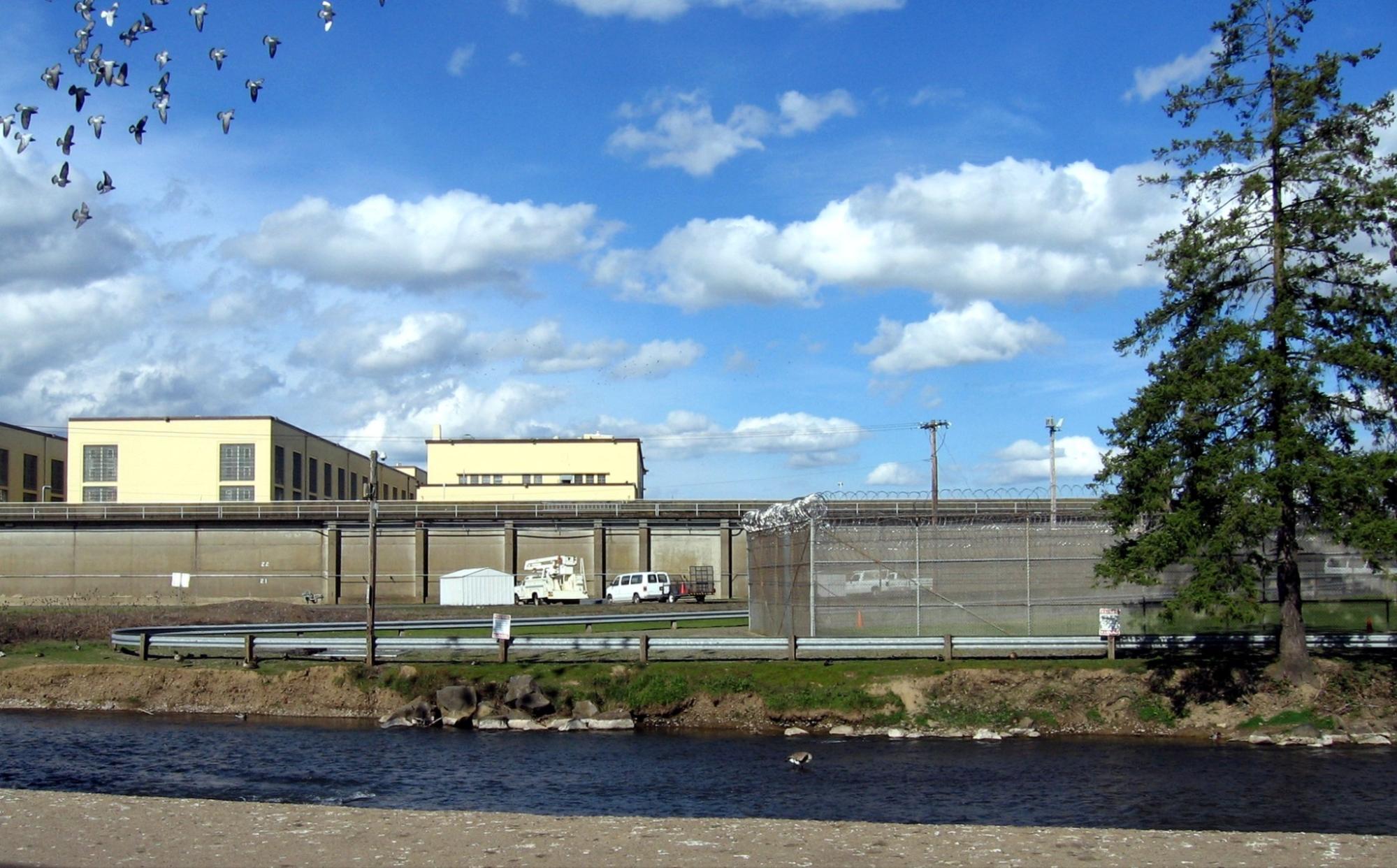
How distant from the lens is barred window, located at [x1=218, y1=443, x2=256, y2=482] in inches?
3760

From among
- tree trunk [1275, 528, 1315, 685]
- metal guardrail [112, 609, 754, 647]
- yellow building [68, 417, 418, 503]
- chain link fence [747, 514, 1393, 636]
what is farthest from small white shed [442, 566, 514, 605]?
tree trunk [1275, 528, 1315, 685]

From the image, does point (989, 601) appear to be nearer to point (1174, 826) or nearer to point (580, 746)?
point (580, 746)

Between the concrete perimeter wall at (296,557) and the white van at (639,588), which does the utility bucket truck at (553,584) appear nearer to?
the white van at (639,588)

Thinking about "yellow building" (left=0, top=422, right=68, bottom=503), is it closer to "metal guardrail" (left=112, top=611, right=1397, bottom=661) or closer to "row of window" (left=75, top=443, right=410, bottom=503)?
"row of window" (left=75, top=443, right=410, bottom=503)

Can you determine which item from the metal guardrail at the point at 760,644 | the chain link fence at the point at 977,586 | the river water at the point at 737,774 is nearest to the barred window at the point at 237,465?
the metal guardrail at the point at 760,644

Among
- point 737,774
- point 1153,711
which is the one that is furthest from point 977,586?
point 737,774

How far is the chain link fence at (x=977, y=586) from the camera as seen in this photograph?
34.2 meters

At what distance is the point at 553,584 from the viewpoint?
229 feet

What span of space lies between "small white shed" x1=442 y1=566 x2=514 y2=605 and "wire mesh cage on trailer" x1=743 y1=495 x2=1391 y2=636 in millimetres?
39023

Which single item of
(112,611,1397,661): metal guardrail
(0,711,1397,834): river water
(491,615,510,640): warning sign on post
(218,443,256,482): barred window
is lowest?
(0,711,1397,834): river water

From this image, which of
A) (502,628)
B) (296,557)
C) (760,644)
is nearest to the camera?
(760,644)

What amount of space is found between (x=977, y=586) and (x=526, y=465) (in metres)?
77.1

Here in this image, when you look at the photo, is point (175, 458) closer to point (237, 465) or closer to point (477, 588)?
point (237, 465)

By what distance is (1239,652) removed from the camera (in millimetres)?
31234
